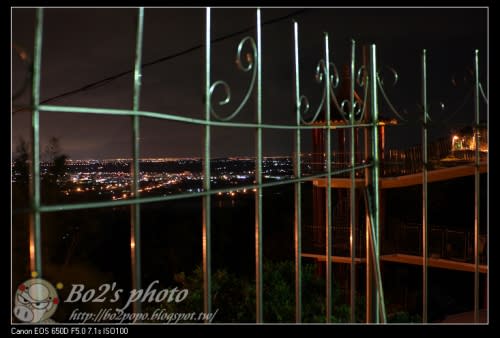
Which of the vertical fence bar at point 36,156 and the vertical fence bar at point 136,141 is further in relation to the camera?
the vertical fence bar at point 136,141

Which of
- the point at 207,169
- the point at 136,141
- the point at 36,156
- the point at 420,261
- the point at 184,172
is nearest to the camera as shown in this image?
the point at 36,156

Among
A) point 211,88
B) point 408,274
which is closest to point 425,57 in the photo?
point 211,88

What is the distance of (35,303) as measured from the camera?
8.77 feet

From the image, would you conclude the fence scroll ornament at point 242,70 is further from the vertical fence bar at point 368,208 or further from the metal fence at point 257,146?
the vertical fence bar at point 368,208

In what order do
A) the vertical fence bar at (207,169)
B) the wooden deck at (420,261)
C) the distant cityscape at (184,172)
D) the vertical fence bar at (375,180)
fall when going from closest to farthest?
the vertical fence bar at (207,169) < the distant cityscape at (184,172) < the vertical fence bar at (375,180) < the wooden deck at (420,261)

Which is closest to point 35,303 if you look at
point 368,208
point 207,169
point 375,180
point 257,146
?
point 207,169

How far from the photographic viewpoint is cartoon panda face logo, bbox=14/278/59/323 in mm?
2660

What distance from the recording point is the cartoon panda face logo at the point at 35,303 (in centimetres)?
266

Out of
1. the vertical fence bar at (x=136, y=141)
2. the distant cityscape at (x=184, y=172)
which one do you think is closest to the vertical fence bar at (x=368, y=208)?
the distant cityscape at (x=184, y=172)

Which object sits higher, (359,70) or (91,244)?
(359,70)

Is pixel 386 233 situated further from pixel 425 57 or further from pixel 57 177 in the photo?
pixel 425 57

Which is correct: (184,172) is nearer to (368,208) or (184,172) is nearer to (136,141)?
(368,208)

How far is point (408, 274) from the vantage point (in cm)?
1577
